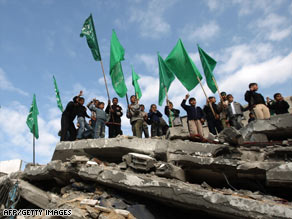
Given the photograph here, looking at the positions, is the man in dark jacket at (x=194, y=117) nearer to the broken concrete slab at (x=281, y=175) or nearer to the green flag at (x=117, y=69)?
the green flag at (x=117, y=69)

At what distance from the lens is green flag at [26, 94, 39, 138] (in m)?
11.1

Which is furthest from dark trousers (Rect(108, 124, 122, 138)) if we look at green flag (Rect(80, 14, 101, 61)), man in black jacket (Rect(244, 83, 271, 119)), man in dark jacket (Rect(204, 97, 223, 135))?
man in black jacket (Rect(244, 83, 271, 119))

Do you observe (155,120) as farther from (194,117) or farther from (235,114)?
(235,114)

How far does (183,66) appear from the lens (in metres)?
9.55

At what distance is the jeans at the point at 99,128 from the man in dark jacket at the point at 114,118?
37 cm

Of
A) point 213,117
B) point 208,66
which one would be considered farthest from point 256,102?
point 208,66

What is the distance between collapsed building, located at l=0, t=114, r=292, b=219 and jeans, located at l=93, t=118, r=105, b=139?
1.43 m

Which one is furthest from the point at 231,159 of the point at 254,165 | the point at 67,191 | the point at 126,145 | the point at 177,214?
the point at 67,191

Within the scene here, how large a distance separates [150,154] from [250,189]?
2334 mm

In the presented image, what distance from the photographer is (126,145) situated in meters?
6.16

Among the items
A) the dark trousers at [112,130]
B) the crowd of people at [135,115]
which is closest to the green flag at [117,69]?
the crowd of people at [135,115]

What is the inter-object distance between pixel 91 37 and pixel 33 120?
15.6 ft

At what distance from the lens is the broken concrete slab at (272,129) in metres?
5.75
